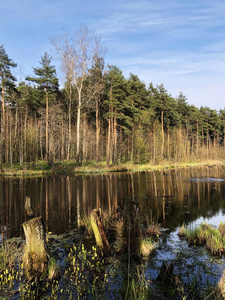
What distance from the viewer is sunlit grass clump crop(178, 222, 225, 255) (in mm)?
5595

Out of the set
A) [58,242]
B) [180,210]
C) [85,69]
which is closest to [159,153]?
[85,69]

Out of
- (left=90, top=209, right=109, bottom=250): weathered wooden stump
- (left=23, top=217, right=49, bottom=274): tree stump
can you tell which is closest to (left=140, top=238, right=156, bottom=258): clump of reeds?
(left=90, top=209, right=109, bottom=250): weathered wooden stump

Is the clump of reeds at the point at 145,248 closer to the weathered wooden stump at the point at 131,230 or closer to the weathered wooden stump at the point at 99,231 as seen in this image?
the weathered wooden stump at the point at 131,230

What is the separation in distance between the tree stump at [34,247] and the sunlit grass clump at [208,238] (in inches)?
159

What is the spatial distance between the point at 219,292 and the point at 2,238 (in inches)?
230

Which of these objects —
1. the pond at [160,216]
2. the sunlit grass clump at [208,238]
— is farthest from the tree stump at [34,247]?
the sunlit grass clump at [208,238]

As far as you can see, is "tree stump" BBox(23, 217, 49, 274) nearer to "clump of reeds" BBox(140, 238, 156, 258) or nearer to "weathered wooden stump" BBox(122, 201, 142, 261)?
"weathered wooden stump" BBox(122, 201, 142, 261)

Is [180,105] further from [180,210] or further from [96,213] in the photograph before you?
[96,213]

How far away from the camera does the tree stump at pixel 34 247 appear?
13.9ft

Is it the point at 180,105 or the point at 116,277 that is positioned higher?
the point at 180,105

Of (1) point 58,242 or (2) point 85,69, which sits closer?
(1) point 58,242

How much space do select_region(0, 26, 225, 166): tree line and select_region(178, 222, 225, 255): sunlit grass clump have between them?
24.1 m

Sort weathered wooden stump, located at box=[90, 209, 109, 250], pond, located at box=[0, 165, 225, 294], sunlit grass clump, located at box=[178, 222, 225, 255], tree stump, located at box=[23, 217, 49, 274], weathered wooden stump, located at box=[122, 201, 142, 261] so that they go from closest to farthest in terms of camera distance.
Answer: tree stump, located at box=[23, 217, 49, 274] → pond, located at box=[0, 165, 225, 294] → weathered wooden stump, located at box=[122, 201, 142, 261] → weathered wooden stump, located at box=[90, 209, 109, 250] → sunlit grass clump, located at box=[178, 222, 225, 255]

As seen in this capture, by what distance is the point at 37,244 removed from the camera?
14.1 feet
